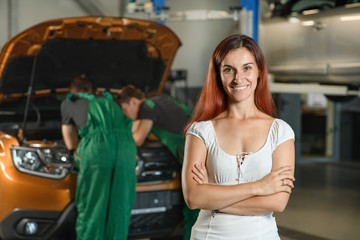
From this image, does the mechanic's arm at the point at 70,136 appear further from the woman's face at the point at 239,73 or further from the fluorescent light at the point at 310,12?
the fluorescent light at the point at 310,12

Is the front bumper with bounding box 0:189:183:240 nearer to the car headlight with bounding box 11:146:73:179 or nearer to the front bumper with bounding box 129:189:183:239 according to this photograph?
the front bumper with bounding box 129:189:183:239

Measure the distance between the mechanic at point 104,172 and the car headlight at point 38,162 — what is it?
145 mm

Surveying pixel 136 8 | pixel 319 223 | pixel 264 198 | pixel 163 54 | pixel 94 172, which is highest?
pixel 136 8

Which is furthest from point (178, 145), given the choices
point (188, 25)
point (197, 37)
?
point (188, 25)

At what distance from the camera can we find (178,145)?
3.65 metres

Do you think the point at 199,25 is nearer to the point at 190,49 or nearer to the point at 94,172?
the point at 190,49

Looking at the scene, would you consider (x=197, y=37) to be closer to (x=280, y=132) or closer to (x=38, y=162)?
(x=38, y=162)

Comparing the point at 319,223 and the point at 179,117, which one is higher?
the point at 179,117

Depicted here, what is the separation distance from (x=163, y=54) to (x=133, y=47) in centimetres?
27

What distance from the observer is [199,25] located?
9.28 metres

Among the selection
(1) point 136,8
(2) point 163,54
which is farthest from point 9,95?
(1) point 136,8

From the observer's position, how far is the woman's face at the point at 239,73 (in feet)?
5.37

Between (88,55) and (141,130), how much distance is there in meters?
0.88

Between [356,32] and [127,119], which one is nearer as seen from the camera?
[127,119]
